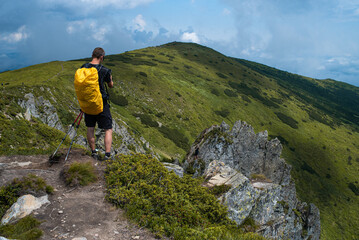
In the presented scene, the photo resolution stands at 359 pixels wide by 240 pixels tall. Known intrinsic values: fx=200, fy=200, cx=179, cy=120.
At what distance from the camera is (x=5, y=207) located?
5.99 meters

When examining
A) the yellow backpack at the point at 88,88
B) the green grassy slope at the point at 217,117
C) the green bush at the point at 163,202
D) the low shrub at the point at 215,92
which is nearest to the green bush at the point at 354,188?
the green grassy slope at the point at 217,117

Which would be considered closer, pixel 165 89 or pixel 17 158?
pixel 17 158

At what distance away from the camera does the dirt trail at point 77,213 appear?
5453 millimetres

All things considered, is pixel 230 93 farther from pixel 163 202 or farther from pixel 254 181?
pixel 163 202

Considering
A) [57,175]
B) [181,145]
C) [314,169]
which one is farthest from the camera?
[314,169]

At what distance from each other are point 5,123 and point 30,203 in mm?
9040

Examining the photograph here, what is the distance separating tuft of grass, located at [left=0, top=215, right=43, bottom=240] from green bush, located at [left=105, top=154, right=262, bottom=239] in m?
2.20

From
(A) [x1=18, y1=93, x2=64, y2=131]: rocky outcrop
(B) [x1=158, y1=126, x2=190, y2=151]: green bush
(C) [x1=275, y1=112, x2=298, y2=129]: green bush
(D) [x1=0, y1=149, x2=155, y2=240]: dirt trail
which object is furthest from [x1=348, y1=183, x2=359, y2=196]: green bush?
(D) [x1=0, y1=149, x2=155, y2=240]: dirt trail

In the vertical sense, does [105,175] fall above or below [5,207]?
above

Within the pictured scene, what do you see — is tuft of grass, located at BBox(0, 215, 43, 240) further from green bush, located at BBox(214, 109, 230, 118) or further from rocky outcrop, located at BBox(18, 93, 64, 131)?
green bush, located at BBox(214, 109, 230, 118)

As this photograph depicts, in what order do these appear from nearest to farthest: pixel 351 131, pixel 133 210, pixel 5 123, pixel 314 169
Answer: pixel 133 210 < pixel 5 123 < pixel 314 169 < pixel 351 131

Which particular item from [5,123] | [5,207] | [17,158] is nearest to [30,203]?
[5,207]

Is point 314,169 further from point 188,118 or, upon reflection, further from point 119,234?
point 119,234

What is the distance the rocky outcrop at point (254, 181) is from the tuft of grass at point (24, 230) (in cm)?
739
